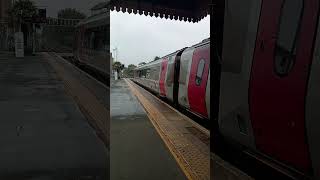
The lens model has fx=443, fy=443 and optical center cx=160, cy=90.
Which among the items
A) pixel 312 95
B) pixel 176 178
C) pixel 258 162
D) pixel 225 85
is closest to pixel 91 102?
pixel 312 95

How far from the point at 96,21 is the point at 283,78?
1883 mm

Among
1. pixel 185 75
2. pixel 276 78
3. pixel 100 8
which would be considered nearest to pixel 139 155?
pixel 276 78

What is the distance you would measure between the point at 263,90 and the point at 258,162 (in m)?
2.13

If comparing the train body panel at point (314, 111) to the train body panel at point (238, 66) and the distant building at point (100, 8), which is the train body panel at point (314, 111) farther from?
the distant building at point (100, 8)

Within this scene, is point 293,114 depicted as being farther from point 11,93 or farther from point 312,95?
point 11,93

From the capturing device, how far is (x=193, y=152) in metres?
7.21

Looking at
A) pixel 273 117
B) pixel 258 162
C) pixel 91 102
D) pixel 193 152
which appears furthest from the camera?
pixel 193 152

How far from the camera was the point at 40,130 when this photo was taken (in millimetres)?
3195

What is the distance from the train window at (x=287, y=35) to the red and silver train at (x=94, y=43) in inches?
69.0

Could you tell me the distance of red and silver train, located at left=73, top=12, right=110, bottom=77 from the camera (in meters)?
3.27

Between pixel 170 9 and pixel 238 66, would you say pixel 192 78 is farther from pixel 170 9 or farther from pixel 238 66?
pixel 238 66

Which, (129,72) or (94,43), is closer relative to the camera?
(94,43)

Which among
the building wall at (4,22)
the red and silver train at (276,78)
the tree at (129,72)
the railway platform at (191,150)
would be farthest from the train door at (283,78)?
the tree at (129,72)

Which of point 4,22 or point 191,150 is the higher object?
point 4,22
